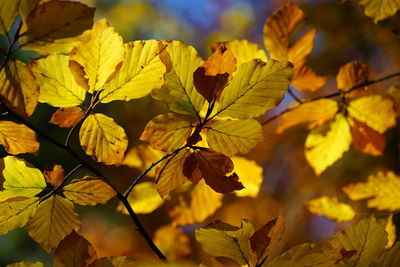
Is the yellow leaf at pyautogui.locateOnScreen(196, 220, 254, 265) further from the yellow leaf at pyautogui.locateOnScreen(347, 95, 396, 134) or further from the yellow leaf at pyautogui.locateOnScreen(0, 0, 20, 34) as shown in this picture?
the yellow leaf at pyautogui.locateOnScreen(347, 95, 396, 134)

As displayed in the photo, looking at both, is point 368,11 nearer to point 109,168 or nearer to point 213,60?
point 213,60

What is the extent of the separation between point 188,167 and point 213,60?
0.32ft

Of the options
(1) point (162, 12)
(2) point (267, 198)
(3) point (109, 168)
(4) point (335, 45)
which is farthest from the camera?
(1) point (162, 12)

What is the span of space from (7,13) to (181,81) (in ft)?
0.47

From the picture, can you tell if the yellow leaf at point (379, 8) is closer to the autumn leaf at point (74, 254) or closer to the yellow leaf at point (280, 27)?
the yellow leaf at point (280, 27)

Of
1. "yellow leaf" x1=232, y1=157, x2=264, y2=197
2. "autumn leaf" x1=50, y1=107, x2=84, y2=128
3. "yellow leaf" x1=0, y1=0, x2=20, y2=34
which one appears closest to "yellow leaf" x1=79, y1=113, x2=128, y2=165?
"autumn leaf" x1=50, y1=107, x2=84, y2=128

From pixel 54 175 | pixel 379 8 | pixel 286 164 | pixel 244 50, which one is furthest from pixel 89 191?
pixel 286 164

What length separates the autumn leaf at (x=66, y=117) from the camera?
0.40 meters

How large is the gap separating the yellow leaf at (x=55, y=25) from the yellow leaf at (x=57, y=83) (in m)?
0.04

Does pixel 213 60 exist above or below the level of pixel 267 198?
above

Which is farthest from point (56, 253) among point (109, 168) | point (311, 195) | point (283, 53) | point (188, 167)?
point (109, 168)

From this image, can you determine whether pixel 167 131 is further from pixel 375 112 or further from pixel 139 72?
pixel 375 112

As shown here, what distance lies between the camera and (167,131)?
389 millimetres

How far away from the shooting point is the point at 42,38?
1.07ft
